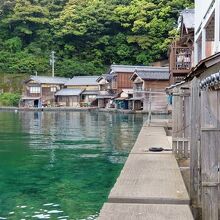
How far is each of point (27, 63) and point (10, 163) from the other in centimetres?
6311

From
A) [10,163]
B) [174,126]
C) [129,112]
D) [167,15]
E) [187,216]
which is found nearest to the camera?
[187,216]

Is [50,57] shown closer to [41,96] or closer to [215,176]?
[41,96]

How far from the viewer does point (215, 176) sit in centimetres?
508

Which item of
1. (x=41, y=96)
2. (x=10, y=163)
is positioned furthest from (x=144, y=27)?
(x=10, y=163)

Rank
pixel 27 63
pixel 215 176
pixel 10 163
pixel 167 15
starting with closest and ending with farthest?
pixel 215 176 < pixel 10 163 < pixel 167 15 < pixel 27 63

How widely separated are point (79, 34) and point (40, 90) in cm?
1325

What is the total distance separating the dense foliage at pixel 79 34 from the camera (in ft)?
233

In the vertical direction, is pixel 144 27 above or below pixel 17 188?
above

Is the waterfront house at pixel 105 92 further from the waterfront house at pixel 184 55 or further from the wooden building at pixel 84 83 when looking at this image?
the waterfront house at pixel 184 55

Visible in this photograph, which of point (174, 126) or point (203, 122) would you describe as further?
point (174, 126)

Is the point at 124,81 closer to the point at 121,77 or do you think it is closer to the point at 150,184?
the point at 121,77

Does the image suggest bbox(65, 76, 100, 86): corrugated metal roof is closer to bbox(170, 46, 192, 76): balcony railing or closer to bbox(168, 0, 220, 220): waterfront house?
bbox(170, 46, 192, 76): balcony railing

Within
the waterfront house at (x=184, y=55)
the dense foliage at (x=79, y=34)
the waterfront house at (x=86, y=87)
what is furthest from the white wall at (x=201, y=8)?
the dense foliage at (x=79, y=34)

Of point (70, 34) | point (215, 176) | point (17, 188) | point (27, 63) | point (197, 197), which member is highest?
point (70, 34)
